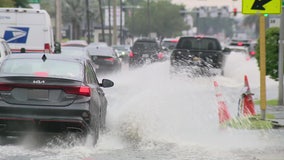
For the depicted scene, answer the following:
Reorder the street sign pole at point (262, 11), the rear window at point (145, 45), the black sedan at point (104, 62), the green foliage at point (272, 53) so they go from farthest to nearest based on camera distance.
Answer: the rear window at point (145, 45) → the black sedan at point (104, 62) → the green foliage at point (272, 53) → the street sign pole at point (262, 11)

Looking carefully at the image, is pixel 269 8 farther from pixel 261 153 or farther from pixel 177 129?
pixel 261 153

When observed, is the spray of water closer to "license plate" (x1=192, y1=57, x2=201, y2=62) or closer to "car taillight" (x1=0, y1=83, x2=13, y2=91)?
"car taillight" (x1=0, y1=83, x2=13, y2=91)

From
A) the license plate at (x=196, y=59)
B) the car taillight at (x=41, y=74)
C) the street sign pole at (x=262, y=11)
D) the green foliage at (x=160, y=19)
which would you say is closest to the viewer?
the car taillight at (x=41, y=74)

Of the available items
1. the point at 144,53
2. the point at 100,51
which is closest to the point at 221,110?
the point at 100,51

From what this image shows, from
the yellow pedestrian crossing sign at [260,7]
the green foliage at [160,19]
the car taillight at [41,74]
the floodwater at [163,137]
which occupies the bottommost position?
the green foliage at [160,19]

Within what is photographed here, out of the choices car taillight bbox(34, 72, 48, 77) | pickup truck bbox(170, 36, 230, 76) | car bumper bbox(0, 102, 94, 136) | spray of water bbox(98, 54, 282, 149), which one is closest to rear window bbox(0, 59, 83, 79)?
car taillight bbox(34, 72, 48, 77)

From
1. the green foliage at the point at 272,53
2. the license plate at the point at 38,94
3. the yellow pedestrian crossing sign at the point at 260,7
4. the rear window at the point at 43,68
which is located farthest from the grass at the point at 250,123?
the green foliage at the point at 272,53

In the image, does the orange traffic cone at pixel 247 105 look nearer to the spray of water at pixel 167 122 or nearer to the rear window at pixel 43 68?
the spray of water at pixel 167 122

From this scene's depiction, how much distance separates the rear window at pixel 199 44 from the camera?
106ft

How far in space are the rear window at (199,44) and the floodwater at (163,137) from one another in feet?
45.8

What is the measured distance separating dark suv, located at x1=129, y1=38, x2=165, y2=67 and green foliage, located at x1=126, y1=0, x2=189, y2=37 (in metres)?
103

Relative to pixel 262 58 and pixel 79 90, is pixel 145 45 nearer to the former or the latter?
pixel 262 58

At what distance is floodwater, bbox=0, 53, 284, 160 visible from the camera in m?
11.5

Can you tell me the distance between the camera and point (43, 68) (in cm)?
1210
